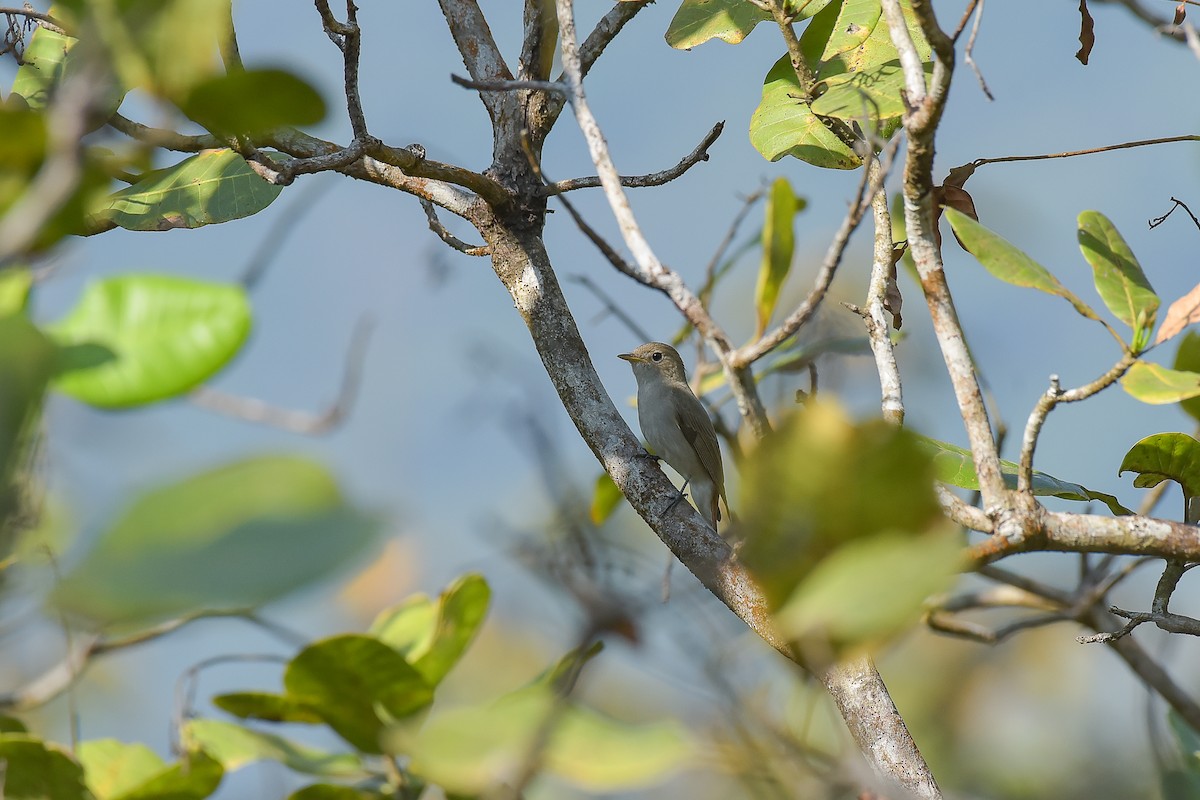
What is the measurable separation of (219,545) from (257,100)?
273 mm

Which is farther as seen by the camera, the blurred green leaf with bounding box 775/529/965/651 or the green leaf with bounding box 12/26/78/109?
the green leaf with bounding box 12/26/78/109

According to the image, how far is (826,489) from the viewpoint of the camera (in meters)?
0.60

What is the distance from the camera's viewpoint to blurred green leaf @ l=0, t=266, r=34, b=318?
2.17 ft

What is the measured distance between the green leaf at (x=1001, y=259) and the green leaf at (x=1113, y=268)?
18cm

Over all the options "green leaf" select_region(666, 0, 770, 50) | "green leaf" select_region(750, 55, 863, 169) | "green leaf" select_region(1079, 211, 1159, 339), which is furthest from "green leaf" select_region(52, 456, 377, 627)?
"green leaf" select_region(666, 0, 770, 50)

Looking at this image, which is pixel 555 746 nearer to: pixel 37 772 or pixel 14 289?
pixel 14 289

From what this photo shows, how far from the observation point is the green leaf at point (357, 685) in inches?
39.7

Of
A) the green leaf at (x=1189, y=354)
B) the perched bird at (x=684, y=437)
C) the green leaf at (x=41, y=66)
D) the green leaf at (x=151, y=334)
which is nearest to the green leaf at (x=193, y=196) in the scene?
the green leaf at (x=41, y=66)

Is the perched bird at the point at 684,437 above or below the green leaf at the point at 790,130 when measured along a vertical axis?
below

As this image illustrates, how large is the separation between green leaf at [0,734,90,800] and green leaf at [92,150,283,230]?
1127 mm

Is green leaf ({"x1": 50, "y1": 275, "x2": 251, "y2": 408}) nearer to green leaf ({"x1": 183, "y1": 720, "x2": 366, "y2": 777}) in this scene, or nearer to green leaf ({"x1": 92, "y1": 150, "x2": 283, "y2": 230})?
green leaf ({"x1": 183, "y1": 720, "x2": 366, "y2": 777})

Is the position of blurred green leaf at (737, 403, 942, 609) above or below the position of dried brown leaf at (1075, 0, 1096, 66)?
below

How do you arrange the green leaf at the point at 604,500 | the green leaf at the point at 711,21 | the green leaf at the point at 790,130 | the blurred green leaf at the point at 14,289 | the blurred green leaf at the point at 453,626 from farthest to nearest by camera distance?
the green leaf at the point at 604,500 → the green leaf at the point at 711,21 → the green leaf at the point at 790,130 → the blurred green leaf at the point at 453,626 → the blurred green leaf at the point at 14,289

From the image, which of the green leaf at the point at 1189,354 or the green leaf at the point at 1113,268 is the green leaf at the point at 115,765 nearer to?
the green leaf at the point at 1113,268
